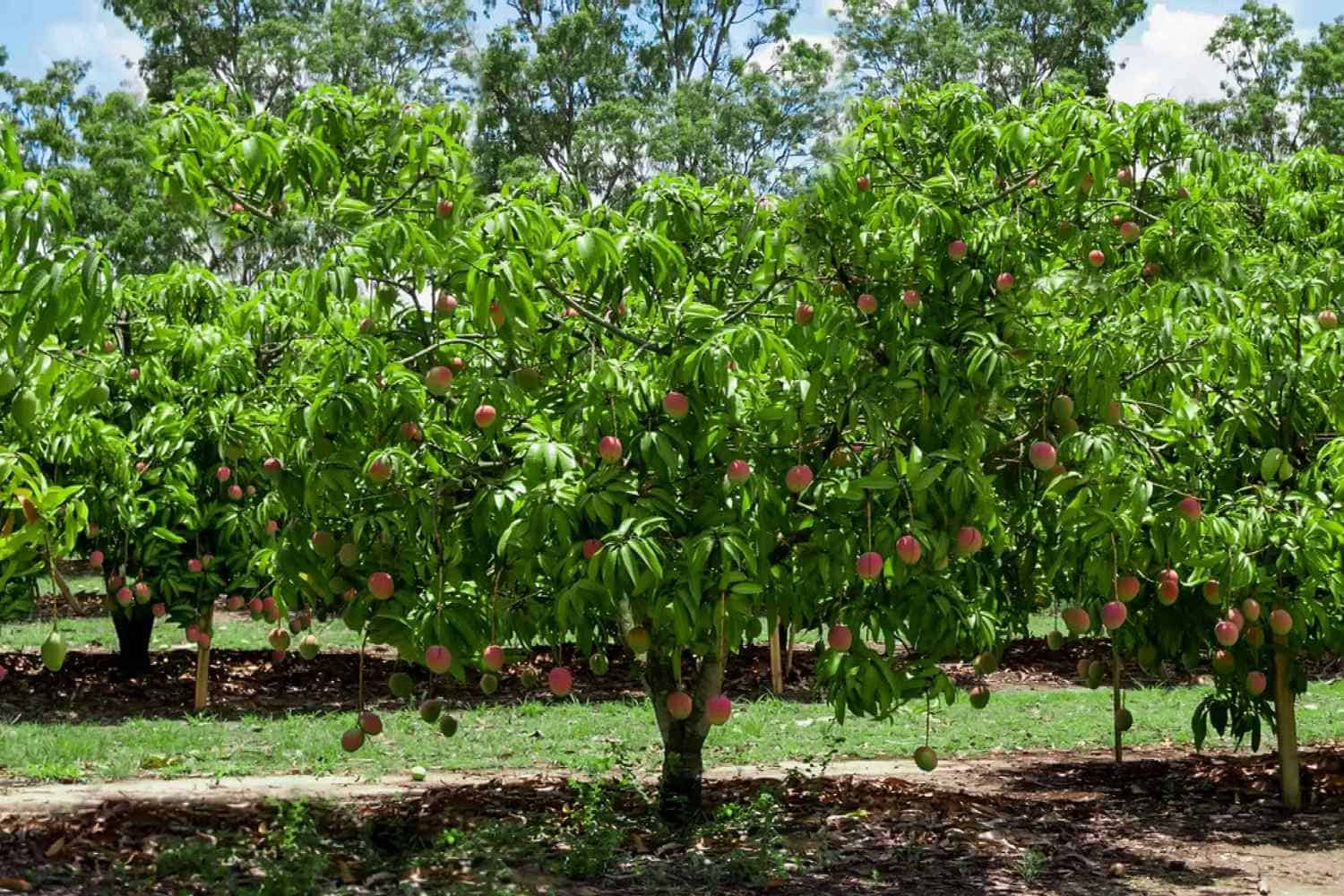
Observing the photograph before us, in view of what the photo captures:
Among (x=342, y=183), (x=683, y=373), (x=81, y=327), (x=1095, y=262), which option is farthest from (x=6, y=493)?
(x=1095, y=262)

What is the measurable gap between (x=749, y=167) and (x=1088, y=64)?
7.80m

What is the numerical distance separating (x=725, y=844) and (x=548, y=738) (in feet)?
14.2

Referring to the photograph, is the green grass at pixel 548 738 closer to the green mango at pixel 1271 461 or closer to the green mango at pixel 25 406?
the green mango at pixel 1271 461

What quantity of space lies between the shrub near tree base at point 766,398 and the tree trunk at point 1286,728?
83 cm

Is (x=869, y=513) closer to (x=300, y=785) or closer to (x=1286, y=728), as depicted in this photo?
(x=1286, y=728)

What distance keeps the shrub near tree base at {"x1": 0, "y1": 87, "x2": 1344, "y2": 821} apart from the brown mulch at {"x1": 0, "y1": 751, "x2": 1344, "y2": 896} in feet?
2.21

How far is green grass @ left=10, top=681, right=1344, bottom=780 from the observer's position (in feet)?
29.1

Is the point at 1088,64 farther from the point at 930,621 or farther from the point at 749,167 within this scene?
the point at 930,621

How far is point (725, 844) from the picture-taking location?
6.12 metres

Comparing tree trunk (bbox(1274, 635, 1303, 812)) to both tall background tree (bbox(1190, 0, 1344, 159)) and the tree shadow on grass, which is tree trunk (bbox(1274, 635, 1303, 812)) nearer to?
the tree shadow on grass

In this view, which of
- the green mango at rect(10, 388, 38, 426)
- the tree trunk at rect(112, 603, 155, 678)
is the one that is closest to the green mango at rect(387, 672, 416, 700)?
the green mango at rect(10, 388, 38, 426)

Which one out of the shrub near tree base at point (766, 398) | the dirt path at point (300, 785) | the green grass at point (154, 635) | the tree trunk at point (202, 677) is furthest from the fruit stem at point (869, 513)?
the green grass at point (154, 635)

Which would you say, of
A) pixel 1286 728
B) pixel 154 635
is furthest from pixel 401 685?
pixel 154 635

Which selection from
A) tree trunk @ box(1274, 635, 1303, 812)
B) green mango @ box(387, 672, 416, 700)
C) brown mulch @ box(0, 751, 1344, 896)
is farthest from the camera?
tree trunk @ box(1274, 635, 1303, 812)
